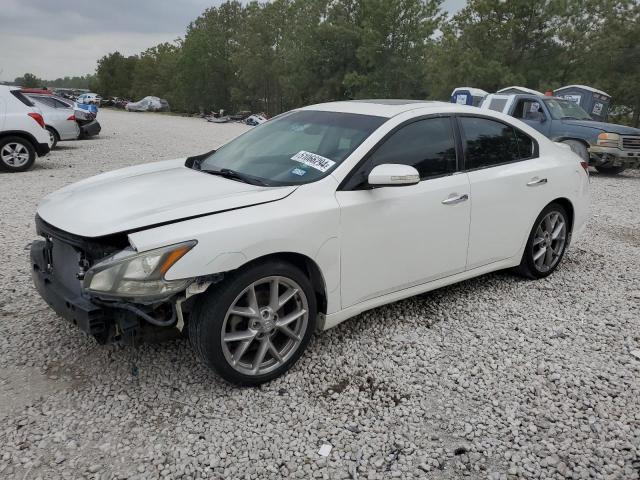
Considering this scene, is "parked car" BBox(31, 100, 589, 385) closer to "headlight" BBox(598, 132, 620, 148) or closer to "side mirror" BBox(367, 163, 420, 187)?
"side mirror" BBox(367, 163, 420, 187)

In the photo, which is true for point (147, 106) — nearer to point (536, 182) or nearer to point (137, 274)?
point (536, 182)

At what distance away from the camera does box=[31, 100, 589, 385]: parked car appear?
8.79ft

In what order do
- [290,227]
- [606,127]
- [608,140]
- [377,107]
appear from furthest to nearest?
[606,127], [608,140], [377,107], [290,227]

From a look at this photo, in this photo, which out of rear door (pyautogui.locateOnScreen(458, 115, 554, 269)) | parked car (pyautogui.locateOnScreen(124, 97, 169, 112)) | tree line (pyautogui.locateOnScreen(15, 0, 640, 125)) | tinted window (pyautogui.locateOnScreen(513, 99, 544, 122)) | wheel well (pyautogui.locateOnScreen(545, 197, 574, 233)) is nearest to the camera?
rear door (pyautogui.locateOnScreen(458, 115, 554, 269))

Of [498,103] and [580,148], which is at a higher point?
[498,103]

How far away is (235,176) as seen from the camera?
3.48 metres

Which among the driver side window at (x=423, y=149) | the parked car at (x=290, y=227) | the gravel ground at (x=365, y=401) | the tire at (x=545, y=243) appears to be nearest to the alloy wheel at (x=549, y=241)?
the tire at (x=545, y=243)

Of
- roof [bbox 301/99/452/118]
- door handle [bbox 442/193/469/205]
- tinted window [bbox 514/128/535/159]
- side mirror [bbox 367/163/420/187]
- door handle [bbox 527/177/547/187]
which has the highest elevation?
roof [bbox 301/99/452/118]

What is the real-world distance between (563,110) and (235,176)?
38.7ft

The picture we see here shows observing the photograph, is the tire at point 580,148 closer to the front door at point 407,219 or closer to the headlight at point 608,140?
the headlight at point 608,140

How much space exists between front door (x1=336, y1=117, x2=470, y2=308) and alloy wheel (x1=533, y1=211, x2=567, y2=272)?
3.70ft

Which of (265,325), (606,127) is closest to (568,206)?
(265,325)

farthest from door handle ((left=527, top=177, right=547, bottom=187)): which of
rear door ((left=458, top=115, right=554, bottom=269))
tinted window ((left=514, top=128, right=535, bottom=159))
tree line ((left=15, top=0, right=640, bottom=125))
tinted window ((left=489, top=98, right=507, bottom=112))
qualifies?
tree line ((left=15, top=0, right=640, bottom=125))

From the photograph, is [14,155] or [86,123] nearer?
[14,155]
